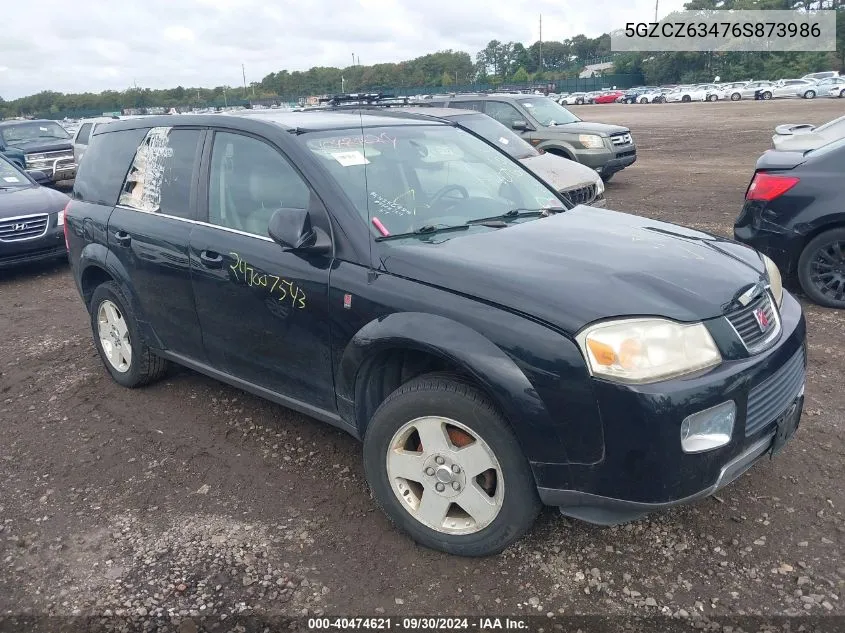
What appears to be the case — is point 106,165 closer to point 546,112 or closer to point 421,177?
point 421,177

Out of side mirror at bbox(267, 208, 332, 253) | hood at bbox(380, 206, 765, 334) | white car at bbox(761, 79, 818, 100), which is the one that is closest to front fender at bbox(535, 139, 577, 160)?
hood at bbox(380, 206, 765, 334)

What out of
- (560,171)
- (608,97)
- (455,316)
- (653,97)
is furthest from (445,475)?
(608,97)

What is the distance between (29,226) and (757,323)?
8277 millimetres

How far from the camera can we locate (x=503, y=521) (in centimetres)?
279

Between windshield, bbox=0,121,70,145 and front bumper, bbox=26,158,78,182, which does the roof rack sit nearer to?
front bumper, bbox=26,158,78,182

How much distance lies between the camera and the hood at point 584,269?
8.59 feet

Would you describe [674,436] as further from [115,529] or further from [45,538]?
[45,538]

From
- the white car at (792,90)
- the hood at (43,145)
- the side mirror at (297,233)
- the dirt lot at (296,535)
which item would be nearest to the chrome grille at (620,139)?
the dirt lot at (296,535)

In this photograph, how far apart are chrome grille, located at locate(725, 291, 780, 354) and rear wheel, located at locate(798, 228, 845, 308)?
3304mm

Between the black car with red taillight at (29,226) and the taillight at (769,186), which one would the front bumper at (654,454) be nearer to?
the taillight at (769,186)

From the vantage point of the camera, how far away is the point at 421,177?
3.71 m

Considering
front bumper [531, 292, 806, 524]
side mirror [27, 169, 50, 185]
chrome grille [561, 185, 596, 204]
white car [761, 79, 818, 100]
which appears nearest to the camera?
front bumper [531, 292, 806, 524]

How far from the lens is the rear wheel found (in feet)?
18.9

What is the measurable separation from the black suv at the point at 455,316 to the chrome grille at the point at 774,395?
0.05 ft
